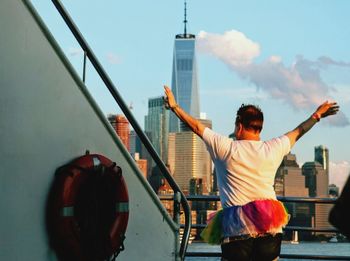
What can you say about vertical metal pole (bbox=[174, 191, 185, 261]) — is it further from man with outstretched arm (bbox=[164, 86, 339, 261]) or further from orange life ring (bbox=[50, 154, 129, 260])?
man with outstretched arm (bbox=[164, 86, 339, 261])

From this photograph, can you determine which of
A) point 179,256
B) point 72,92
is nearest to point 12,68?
point 72,92

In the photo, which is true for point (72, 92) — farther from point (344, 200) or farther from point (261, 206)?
point (344, 200)

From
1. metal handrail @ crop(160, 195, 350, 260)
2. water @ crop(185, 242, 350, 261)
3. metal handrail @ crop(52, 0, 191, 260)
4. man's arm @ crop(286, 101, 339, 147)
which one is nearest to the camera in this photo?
man's arm @ crop(286, 101, 339, 147)

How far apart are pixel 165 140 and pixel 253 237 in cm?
15195

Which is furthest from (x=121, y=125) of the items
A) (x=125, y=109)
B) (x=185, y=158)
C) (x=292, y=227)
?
(x=185, y=158)

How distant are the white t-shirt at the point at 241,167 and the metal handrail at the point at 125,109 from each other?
39.2 inches

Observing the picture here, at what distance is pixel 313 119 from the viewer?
4977 mm

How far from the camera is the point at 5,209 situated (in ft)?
14.1

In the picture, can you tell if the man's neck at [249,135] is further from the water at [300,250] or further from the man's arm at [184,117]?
the water at [300,250]

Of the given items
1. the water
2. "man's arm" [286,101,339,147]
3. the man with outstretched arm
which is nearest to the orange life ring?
the man with outstretched arm

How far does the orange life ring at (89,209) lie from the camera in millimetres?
4562

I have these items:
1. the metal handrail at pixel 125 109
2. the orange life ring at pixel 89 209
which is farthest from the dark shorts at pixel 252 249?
the metal handrail at pixel 125 109

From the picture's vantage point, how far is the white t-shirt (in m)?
4.59

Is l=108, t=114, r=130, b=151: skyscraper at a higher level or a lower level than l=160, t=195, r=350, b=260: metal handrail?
higher
